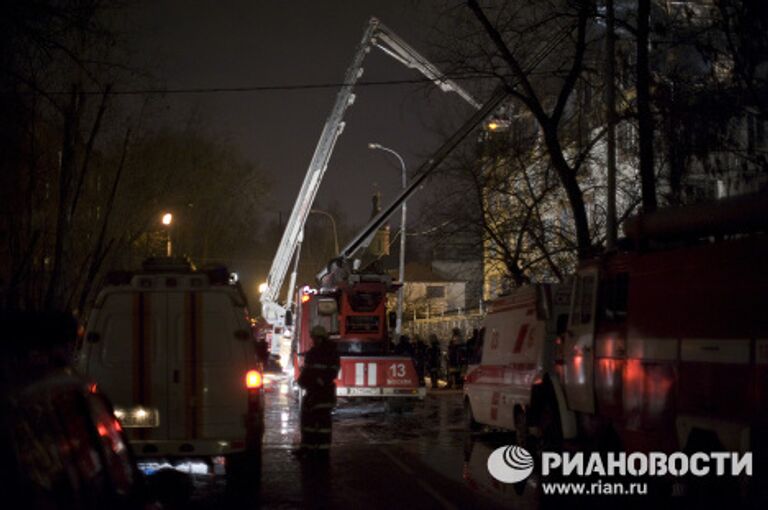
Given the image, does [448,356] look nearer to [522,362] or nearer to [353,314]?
Answer: [353,314]

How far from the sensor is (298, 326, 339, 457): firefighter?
14.6 metres

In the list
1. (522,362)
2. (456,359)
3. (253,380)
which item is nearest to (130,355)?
(253,380)

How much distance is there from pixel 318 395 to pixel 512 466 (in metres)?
2.94

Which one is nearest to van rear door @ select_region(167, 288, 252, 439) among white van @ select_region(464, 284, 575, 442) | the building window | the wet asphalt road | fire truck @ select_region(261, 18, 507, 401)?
the wet asphalt road

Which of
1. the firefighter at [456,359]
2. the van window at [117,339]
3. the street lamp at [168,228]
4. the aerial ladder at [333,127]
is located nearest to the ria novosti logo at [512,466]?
the van window at [117,339]

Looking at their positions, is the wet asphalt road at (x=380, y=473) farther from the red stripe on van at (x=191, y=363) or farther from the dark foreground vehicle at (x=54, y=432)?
the dark foreground vehicle at (x=54, y=432)

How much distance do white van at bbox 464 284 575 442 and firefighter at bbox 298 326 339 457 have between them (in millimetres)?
2564

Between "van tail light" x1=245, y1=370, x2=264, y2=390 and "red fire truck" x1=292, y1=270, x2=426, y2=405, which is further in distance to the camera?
"red fire truck" x1=292, y1=270, x2=426, y2=405

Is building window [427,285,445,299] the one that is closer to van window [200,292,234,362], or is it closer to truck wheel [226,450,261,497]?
truck wheel [226,450,261,497]

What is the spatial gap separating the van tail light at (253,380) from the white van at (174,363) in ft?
0.05

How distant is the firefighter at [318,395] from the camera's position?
14.6 meters

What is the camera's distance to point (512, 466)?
1345 centimetres

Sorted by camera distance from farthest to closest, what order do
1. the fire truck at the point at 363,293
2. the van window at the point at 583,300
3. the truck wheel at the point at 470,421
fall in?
the fire truck at the point at 363,293, the truck wheel at the point at 470,421, the van window at the point at 583,300

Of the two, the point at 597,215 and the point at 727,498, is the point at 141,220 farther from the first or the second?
the point at 727,498
